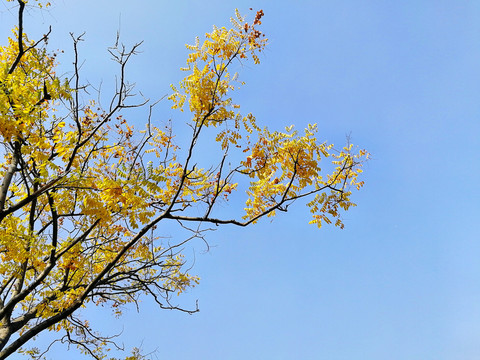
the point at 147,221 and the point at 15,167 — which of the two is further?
the point at 15,167

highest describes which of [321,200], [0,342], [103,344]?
[321,200]

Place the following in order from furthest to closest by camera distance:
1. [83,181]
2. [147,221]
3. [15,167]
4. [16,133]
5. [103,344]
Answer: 1. [103,344]
2. [15,167]
3. [147,221]
4. [83,181]
5. [16,133]

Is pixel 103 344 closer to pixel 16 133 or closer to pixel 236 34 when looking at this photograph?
pixel 16 133

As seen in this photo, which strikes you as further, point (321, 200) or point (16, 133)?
point (321, 200)

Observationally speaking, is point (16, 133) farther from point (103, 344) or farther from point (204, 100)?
point (103, 344)

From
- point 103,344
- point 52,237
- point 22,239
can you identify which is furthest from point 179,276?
point 22,239

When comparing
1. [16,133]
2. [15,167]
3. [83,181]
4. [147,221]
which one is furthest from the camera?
[15,167]

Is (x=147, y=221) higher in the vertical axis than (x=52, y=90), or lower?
lower

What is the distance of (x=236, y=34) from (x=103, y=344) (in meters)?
8.34

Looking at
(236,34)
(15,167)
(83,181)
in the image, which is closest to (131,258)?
(15,167)

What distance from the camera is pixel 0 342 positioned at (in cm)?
699

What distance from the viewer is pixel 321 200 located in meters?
7.07

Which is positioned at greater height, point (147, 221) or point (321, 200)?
point (321, 200)

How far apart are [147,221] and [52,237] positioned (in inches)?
82.1
